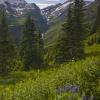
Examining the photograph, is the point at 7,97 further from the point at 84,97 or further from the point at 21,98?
the point at 84,97

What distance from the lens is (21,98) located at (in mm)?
14539

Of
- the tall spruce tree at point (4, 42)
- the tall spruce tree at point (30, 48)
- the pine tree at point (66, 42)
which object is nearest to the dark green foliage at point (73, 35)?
the pine tree at point (66, 42)

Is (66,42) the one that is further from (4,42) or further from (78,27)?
(4,42)

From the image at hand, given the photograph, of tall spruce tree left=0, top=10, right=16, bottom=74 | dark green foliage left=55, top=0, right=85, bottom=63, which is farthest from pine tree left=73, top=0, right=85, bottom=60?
tall spruce tree left=0, top=10, right=16, bottom=74

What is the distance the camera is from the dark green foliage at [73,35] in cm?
5556

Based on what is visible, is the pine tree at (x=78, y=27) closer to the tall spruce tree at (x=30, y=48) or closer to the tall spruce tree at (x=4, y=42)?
the tall spruce tree at (x=30, y=48)

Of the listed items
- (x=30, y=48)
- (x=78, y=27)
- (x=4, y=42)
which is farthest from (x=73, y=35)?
(x=4, y=42)

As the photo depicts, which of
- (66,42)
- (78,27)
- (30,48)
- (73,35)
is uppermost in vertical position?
(78,27)

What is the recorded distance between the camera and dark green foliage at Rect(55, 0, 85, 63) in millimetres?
55562

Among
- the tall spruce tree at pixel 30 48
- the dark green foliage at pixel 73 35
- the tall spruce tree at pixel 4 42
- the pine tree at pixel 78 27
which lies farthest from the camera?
the tall spruce tree at pixel 30 48

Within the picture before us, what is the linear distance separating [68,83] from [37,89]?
152 cm

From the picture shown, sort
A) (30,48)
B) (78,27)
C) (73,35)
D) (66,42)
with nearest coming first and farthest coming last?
(78,27), (73,35), (66,42), (30,48)

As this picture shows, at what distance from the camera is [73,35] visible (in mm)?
56594

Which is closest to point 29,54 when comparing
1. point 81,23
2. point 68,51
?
point 68,51
